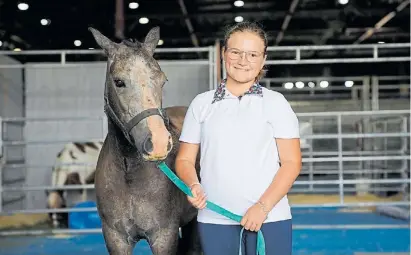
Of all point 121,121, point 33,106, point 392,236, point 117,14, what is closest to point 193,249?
point 121,121

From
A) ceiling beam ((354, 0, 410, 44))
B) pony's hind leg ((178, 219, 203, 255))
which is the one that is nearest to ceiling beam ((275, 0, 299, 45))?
ceiling beam ((354, 0, 410, 44))

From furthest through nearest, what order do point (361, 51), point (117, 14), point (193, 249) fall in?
point (361, 51) < point (117, 14) < point (193, 249)

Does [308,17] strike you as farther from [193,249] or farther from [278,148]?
[278,148]

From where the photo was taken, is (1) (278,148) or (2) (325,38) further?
(2) (325,38)

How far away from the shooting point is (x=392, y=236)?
468cm

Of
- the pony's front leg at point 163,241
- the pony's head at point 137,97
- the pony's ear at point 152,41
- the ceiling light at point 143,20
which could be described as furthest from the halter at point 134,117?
the ceiling light at point 143,20

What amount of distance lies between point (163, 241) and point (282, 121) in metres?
0.78

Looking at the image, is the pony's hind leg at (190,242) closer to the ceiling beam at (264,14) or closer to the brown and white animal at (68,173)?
the brown and white animal at (68,173)

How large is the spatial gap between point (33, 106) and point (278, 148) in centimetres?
555

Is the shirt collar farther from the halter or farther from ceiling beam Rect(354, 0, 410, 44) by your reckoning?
ceiling beam Rect(354, 0, 410, 44)

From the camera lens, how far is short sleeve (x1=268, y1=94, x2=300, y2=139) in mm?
1454

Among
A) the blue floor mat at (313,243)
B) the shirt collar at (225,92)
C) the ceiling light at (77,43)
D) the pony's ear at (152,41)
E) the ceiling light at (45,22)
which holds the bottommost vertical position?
the blue floor mat at (313,243)

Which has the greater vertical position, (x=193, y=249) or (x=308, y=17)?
(x=308, y=17)

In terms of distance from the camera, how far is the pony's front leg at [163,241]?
199 centimetres
